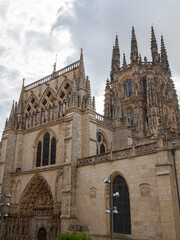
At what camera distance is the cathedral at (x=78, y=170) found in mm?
14992

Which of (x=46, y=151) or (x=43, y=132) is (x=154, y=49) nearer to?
(x=43, y=132)

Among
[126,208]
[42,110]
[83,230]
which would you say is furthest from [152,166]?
[42,110]

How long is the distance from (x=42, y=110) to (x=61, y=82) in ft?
12.1

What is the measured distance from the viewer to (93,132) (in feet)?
72.4

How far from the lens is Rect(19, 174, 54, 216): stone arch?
22.5m

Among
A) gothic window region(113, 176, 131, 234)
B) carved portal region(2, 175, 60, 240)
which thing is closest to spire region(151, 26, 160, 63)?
carved portal region(2, 175, 60, 240)

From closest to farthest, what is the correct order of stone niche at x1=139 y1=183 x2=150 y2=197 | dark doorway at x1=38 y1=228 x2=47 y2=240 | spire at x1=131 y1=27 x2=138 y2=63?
1. stone niche at x1=139 y1=183 x2=150 y2=197
2. dark doorway at x1=38 y1=228 x2=47 y2=240
3. spire at x1=131 y1=27 x2=138 y2=63

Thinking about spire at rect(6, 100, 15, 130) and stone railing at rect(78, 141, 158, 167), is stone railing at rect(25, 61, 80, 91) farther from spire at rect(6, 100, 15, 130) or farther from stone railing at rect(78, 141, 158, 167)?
stone railing at rect(78, 141, 158, 167)

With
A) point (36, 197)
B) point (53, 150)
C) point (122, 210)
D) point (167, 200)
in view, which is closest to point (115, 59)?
point (53, 150)

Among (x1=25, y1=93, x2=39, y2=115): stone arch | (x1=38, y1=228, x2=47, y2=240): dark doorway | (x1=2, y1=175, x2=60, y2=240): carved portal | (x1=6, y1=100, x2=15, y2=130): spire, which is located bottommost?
(x1=38, y1=228, x2=47, y2=240): dark doorway

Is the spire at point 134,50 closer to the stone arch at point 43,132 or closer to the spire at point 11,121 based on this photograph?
the spire at point 11,121

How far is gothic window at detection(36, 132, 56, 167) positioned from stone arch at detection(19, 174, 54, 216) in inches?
60.8

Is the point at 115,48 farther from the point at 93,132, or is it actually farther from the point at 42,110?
the point at 93,132

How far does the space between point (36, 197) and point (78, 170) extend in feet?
21.2
